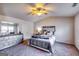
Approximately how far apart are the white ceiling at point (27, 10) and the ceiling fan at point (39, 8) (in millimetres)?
55

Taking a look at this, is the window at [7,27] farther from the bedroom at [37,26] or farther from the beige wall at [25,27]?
the beige wall at [25,27]

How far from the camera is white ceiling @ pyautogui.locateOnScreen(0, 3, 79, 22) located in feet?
4.73

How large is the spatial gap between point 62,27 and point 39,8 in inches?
24.7

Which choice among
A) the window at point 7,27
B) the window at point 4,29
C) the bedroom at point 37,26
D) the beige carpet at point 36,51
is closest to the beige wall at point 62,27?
the bedroom at point 37,26

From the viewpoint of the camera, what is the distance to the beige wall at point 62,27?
1.58 metres

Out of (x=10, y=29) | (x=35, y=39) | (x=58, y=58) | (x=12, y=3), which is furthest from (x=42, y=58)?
(x=12, y=3)

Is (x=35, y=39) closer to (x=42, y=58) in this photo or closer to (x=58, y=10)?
(x=42, y=58)

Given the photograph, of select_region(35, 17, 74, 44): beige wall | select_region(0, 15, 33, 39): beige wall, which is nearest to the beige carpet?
select_region(35, 17, 74, 44): beige wall

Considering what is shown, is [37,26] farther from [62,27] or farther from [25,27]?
[62,27]

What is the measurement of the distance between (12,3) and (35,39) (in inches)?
33.3

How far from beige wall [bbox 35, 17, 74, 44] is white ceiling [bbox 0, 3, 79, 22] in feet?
0.32

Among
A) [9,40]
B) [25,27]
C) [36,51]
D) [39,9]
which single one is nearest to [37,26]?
[25,27]

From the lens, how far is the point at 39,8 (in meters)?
1.47

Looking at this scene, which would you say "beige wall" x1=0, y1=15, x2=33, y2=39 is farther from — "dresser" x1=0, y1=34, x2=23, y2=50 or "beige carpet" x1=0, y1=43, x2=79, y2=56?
"beige carpet" x1=0, y1=43, x2=79, y2=56
